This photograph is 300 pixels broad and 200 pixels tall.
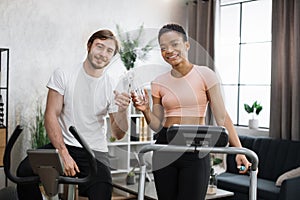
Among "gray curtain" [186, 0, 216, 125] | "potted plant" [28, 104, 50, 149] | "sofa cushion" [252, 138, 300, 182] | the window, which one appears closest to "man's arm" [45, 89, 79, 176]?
"potted plant" [28, 104, 50, 149]

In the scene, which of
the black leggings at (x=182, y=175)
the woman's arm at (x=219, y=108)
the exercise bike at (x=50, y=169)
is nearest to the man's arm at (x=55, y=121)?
the exercise bike at (x=50, y=169)

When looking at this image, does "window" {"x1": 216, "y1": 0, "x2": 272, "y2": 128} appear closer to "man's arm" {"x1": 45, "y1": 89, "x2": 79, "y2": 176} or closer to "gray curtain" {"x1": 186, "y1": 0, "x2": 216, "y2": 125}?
"gray curtain" {"x1": 186, "y1": 0, "x2": 216, "y2": 125}

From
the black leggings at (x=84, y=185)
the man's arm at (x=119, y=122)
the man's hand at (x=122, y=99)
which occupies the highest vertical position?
the man's hand at (x=122, y=99)

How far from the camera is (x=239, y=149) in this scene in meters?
2.38

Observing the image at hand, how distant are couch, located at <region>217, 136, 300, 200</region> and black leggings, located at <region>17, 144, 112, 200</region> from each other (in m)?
2.21

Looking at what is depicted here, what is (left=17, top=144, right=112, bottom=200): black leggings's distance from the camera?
2.66 metres

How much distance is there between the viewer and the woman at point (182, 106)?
8.28 ft

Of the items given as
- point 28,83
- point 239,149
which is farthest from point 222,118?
point 28,83

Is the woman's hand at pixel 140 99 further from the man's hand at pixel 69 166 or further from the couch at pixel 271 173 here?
the couch at pixel 271 173

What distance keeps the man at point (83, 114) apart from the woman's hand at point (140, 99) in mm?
95

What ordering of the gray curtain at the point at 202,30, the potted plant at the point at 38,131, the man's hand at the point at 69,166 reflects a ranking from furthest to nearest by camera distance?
the gray curtain at the point at 202,30
the potted plant at the point at 38,131
the man's hand at the point at 69,166

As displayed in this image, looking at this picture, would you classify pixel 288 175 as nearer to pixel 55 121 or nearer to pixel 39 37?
pixel 55 121

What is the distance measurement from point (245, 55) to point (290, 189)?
7.43ft

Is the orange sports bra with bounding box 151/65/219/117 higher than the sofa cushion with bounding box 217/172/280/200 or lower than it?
higher
